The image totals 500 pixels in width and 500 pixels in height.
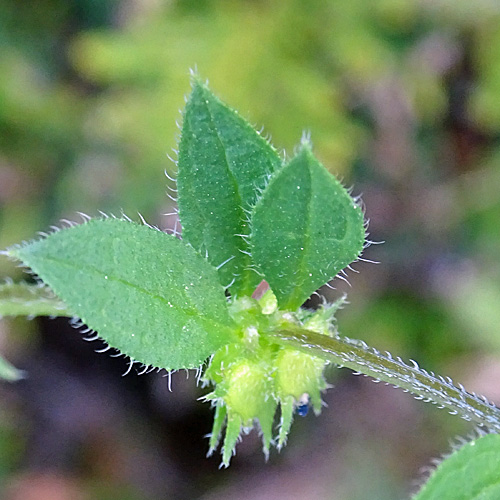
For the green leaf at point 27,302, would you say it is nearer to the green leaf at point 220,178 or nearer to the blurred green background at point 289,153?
the green leaf at point 220,178

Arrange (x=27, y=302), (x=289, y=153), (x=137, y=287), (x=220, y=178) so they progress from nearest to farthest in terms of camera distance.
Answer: (x=137, y=287)
(x=27, y=302)
(x=220, y=178)
(x=289, y=153)

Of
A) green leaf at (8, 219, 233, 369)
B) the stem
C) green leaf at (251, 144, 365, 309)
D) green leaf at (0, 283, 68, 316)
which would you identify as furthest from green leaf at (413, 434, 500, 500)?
green leaf at (0, 283, 68, 316)

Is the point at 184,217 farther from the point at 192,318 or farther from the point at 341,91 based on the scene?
the point at 341,91

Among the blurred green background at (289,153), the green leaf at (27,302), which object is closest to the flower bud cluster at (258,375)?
the green leaf at (27,302)

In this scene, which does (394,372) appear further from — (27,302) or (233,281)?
(27,302)

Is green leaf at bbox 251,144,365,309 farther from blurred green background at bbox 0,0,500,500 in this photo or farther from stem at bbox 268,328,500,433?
blurred green background at bbox 0,0,500,500

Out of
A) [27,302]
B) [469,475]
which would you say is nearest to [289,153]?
[469,475]
